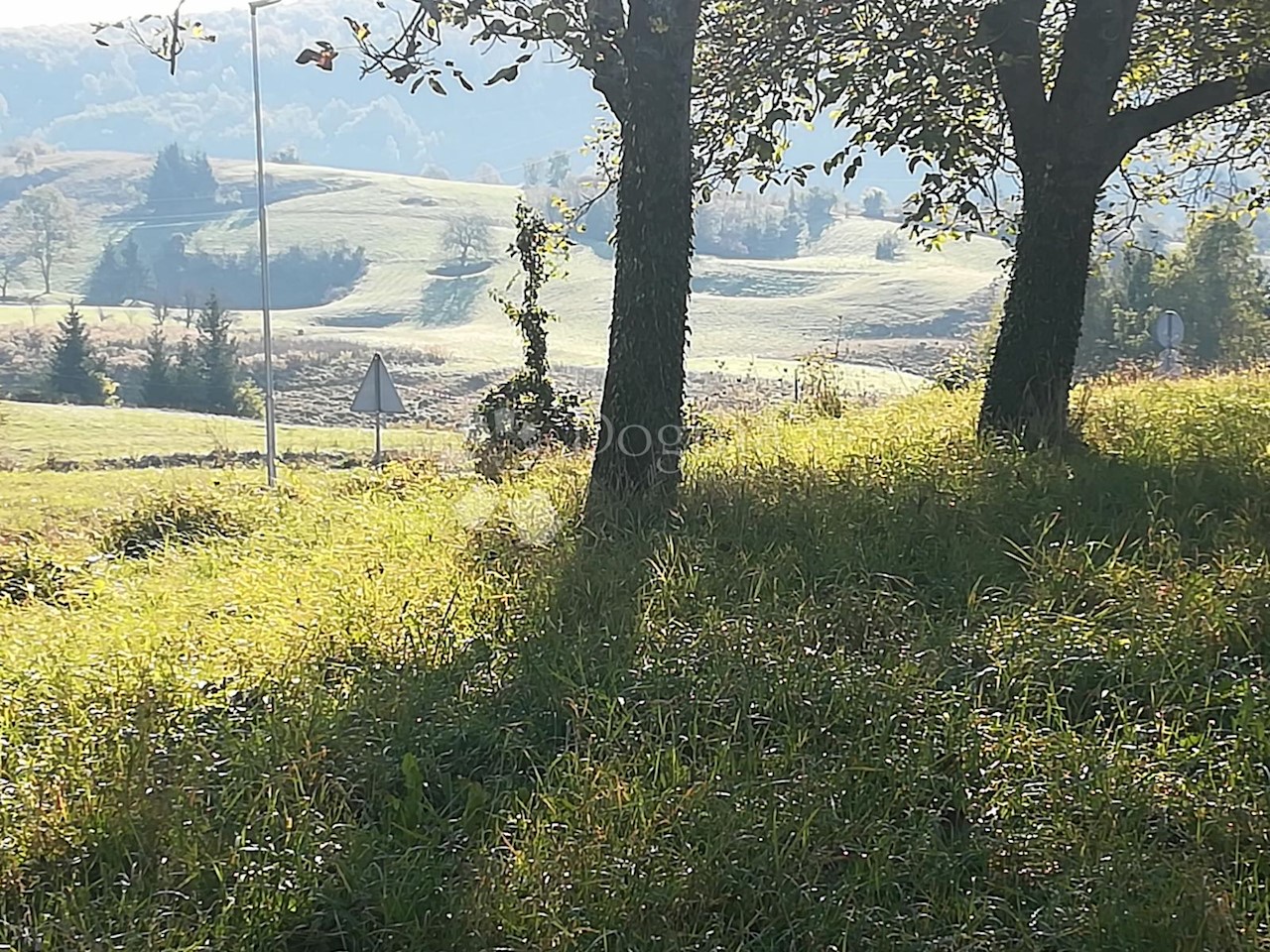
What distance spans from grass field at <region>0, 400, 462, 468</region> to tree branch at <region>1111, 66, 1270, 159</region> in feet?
85.9

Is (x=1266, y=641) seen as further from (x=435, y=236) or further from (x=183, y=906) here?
(x=435, y=236)

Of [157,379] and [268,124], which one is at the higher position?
[268,124]

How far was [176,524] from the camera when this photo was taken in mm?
8766

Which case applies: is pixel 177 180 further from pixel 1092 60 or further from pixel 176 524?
pixel 1092 60

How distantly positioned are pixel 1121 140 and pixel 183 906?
7339 mm

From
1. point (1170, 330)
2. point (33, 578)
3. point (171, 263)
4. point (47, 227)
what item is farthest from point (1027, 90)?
point (47, 227)

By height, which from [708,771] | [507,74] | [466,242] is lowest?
[708,771]

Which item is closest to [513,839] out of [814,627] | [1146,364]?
[814,627]

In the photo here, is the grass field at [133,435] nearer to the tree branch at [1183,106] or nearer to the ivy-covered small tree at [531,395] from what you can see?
the ivy-covered small tree at [531,395]

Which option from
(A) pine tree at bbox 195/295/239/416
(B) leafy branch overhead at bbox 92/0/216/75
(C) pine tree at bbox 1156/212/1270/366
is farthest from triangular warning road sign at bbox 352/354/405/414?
(A) pine tree at bbox 195/295/239/416

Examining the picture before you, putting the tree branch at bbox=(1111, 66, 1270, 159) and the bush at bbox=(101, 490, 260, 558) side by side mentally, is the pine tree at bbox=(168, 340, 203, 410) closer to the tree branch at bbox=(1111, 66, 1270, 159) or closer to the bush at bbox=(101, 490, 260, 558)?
the bush at bbox=(101, 490, 260, 558)

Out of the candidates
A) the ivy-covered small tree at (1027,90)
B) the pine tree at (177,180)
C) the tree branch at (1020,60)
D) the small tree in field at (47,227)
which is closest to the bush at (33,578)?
the ivy-covered small tree at (1027,90)

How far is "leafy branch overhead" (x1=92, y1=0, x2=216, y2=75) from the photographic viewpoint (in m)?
6.48

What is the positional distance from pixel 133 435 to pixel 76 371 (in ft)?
77.1
